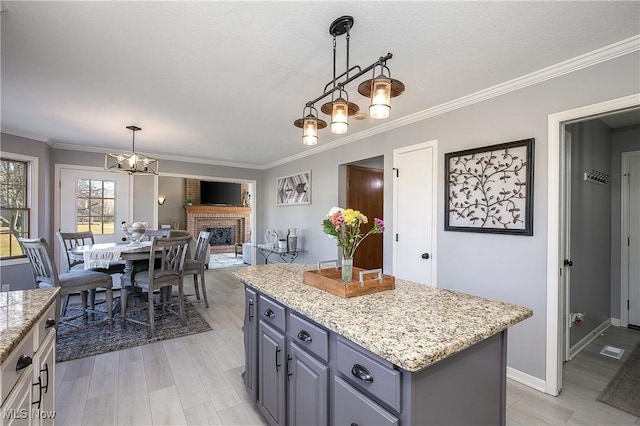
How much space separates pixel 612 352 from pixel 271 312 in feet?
11.1

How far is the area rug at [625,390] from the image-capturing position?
2.09 metres

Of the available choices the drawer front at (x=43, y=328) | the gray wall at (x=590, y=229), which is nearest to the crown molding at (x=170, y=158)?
the drawer front at (x=43, y=328)

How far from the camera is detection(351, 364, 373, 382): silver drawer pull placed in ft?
3.56

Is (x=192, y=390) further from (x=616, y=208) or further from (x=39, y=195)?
(x=616, y=208)

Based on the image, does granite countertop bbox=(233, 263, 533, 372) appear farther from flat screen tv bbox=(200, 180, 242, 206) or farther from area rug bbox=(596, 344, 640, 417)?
flat screen tv bbox=(200, 180, 242, 206)

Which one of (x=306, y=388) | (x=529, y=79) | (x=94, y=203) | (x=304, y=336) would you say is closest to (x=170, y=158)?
(x=94, y=203)

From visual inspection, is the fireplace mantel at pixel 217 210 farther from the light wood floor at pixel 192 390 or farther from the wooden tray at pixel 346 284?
the wooden tray at pixel 346 284

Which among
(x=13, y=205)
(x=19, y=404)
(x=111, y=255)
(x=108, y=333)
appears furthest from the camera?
(x=13, y=205)

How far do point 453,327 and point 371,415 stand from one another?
0.44 meters

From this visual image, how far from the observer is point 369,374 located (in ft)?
3.56

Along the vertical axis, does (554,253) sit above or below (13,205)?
below

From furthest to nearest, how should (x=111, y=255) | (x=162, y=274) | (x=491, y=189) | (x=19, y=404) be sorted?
(x=162, y=274)
(x=111, y=255)
(x=491, y=189)
(x=19, y=404)

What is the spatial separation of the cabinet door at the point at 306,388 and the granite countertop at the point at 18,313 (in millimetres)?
1069

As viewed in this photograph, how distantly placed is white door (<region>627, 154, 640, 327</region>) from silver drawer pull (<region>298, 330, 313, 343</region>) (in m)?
4.29
